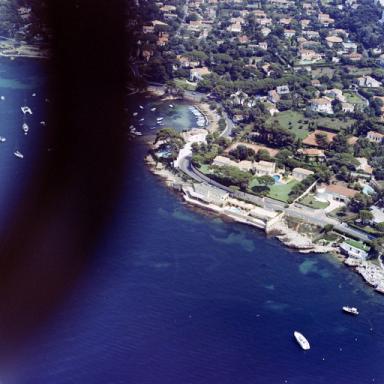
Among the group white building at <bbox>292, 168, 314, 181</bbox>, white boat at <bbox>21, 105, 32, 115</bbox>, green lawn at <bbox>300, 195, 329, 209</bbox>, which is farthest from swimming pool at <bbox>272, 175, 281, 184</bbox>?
white boat at <bbox>21, 105, 32, 115</bbox>

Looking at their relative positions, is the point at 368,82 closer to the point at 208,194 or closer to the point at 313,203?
the point at 313,203

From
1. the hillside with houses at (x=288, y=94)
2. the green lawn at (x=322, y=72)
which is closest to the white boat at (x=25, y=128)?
the hillside with houses at (x=288, y=94)

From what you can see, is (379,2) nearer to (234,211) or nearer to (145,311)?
(234,211)

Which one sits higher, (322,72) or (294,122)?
(322,72)

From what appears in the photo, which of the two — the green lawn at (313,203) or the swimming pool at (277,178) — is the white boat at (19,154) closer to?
the swimming pool at (277,178)

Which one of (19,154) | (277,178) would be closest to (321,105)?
(277,178)

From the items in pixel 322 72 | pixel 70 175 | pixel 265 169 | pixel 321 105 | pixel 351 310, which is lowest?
pixel 351 310

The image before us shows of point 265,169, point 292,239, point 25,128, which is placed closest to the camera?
point 292,239
